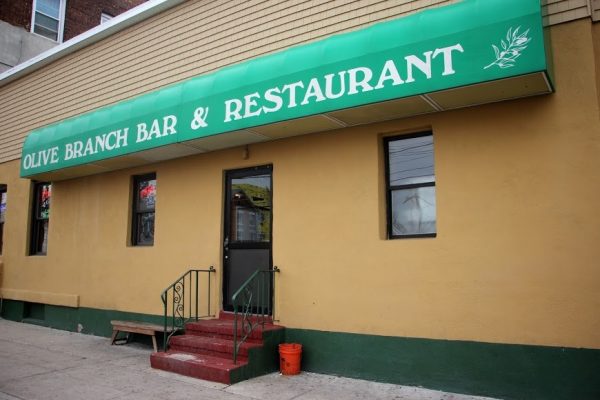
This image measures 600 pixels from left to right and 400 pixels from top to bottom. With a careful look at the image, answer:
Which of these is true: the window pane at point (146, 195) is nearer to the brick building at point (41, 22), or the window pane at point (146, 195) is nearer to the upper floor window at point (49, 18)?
the brick building at point (41, 22)

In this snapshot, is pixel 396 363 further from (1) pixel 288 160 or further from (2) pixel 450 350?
(1) pixel 288 160

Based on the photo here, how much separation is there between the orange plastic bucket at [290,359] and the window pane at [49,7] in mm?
15687

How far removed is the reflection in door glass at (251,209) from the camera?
7.39 meters

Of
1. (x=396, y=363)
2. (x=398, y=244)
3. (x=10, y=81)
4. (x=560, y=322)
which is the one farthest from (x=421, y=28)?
(x=10, y=81)

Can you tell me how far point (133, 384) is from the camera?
5930mm

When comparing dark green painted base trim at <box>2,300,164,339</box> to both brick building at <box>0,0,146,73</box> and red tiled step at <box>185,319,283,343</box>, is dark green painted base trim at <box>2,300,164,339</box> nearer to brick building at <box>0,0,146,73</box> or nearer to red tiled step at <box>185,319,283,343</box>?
red tiled step at <box>185,319,283,343</box>

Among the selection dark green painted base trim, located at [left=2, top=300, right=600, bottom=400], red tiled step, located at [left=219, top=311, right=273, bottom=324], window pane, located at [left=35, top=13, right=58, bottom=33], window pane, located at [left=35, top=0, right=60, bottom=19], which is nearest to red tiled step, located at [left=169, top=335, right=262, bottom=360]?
dark green painted base trim, located at [left=2, top=300, right=600, bottom=400]

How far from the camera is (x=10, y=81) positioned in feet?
41.0

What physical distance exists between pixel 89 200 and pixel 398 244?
7.01m

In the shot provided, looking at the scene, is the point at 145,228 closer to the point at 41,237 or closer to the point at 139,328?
the point at 139,328

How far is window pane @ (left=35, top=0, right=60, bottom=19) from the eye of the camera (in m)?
16.4

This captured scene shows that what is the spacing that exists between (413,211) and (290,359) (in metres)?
2.45

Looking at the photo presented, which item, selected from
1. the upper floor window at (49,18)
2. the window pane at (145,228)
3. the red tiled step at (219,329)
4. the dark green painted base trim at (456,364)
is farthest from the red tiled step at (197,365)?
the upper floor window at (49,18)

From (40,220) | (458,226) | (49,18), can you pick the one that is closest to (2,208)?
(40,220)
